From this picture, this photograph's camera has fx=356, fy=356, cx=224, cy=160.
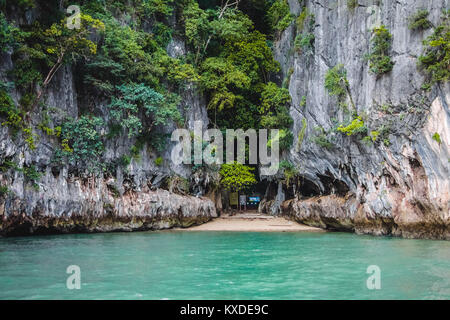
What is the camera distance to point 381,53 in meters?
14.4

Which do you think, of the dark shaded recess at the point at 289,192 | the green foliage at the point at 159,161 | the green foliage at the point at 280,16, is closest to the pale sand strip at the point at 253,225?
the dark shaded recess at the point at 289,192

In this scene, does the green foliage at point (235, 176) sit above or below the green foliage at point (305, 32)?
below

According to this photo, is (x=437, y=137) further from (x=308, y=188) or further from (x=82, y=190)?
(x=82, y=190)

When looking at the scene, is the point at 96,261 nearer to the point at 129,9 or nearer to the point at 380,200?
the point at 380,200

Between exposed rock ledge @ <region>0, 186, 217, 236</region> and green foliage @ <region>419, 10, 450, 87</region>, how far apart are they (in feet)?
41.9

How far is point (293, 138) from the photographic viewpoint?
20.5 metres

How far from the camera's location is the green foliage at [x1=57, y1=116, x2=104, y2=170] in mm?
15317

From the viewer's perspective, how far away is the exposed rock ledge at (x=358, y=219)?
500 inches

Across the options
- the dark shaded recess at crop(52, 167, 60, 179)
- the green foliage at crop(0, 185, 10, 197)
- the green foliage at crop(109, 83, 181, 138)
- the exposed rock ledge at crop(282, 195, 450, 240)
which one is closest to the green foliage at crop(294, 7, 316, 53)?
the green foliage at crop(109, 83, 181, 138)

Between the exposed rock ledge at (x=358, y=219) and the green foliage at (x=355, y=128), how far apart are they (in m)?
3.16

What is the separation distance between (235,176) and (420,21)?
43.0ft

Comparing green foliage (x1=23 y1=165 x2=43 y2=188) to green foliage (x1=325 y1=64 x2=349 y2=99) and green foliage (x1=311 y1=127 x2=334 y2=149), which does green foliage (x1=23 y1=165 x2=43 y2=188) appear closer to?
green foliage (x1=311 y1=127 x2=334 y2=149)

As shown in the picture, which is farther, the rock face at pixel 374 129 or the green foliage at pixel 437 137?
the rock face at pixel 374 129

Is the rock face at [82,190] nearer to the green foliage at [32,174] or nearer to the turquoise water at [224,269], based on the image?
the green foliage at [32,174]
